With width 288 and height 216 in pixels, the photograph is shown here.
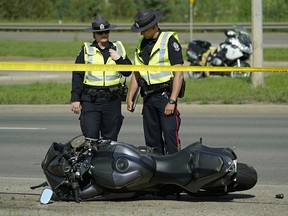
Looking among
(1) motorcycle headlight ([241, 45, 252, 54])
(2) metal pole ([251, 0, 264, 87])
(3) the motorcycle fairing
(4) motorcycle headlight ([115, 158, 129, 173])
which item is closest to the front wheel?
(1) motorcycle headlight ([241, 45, 252, 54])

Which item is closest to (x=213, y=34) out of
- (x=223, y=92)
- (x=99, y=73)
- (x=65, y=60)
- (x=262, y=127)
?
(x=65, y=60)

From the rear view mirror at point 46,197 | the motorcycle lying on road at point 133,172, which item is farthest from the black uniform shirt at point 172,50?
the rear view mirror at point 46,197

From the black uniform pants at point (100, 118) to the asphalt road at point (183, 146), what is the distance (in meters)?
0.79

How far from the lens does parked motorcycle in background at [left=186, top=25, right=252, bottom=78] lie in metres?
20.5

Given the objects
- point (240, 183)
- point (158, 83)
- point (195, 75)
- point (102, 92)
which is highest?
point (158, 83)

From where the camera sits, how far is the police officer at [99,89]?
334 inches

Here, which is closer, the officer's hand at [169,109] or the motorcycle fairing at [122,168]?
the motorcycle fairing at [122,168]

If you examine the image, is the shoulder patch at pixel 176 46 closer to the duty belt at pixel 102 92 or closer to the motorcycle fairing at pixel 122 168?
the duty belt at pixel 102 92

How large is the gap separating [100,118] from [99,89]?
0.97 feet

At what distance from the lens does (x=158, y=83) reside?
816 centimetres

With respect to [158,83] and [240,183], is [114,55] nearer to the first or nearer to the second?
[158,83]

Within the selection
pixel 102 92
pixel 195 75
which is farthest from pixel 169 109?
pixel 195 75

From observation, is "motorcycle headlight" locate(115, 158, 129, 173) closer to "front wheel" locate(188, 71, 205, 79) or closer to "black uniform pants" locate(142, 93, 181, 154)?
"black uniform pants" locate(142, 93, 181, 154)

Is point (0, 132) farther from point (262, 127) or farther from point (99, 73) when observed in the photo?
point (99, 73)
